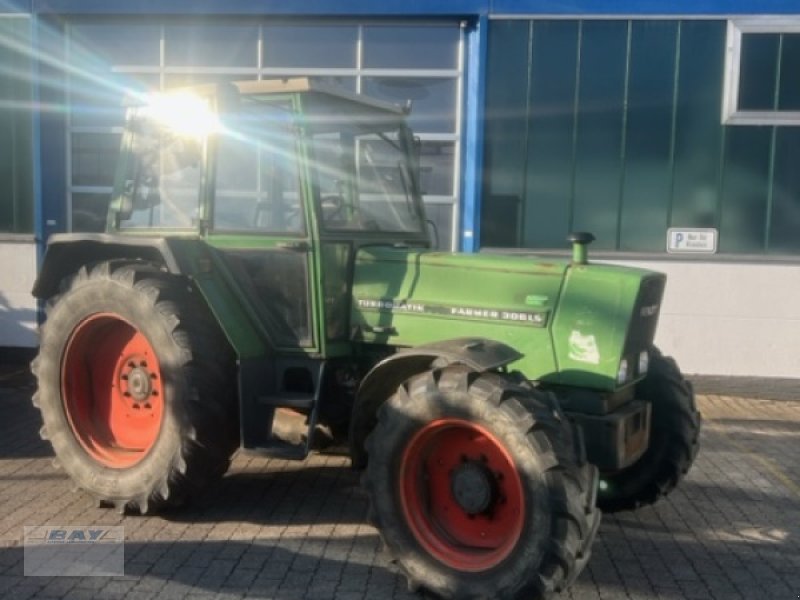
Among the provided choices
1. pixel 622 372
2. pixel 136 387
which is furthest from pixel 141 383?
pixel 622 372

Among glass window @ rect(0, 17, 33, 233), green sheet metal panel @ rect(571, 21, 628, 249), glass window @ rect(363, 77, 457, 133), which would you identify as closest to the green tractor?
green sheet metal panel @ rect(571, 21, 628, 249)

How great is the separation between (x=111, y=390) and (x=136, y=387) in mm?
310

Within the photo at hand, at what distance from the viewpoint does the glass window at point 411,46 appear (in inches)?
374

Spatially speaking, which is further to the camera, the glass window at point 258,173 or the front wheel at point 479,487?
the glass window at point 258,173

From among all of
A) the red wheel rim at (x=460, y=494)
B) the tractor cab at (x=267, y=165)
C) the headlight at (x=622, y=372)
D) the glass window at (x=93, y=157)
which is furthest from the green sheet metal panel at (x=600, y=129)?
the red wheel rim at (x=460, y=494)

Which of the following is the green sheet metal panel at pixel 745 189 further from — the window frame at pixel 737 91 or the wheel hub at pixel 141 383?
the wheel hub at pixel 141 383

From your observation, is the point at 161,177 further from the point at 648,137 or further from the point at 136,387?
the point at 648,137

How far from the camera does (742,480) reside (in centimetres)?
592

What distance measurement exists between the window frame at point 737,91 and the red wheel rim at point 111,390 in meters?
6.81

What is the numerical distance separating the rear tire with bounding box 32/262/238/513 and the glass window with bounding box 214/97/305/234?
0.53 metres

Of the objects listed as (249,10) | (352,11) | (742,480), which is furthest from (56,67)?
(742,480)

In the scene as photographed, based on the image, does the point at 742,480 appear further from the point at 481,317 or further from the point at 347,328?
the point at 347,328

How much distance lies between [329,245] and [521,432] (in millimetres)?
1608

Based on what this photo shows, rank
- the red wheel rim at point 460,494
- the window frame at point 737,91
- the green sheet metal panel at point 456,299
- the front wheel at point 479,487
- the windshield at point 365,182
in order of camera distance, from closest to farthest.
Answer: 1. the front wheel at point 479,487
2. the red wheel rim at point 460,494
3. the green sheet metal panel at point 456,299
4. the windshield at point 365,182
5. the window frame at point 737,91
